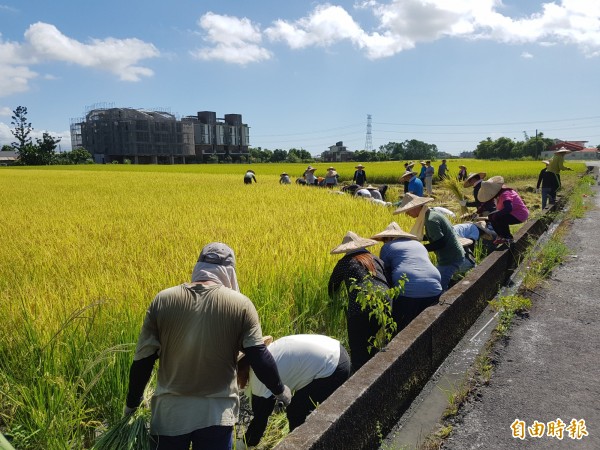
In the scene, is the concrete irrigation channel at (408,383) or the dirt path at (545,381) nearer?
the concrete irrigation channel at (408,383)

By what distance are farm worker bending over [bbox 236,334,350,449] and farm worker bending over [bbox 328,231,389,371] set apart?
679 mm

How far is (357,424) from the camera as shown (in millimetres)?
2400

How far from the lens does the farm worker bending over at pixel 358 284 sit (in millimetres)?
3229

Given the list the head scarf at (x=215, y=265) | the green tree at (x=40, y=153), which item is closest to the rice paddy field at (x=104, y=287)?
the head scarf at (x=215, y=265)

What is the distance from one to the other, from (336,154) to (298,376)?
9487cm

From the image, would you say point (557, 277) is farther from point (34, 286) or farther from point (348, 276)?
point (34, 286)

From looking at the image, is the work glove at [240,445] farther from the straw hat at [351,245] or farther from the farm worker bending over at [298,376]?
the straw hat at [351,245]

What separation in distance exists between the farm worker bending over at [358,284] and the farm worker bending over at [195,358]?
4.37 ft

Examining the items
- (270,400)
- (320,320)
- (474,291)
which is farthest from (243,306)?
(474,291)

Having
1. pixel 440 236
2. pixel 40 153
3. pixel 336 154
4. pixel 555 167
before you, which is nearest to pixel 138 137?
pixel 40 153

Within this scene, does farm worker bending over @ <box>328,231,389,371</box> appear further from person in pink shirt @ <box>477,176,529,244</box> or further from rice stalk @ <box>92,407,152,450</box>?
person in pink shirt @ <box>477,176,529,244</box>

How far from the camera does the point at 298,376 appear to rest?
2.46m

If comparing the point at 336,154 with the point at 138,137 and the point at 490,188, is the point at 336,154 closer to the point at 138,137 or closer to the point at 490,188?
the point at 138,137

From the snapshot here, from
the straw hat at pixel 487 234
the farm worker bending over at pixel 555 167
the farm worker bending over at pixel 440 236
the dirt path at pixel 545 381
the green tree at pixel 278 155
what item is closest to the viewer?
the dirt path at pixel 545 381
